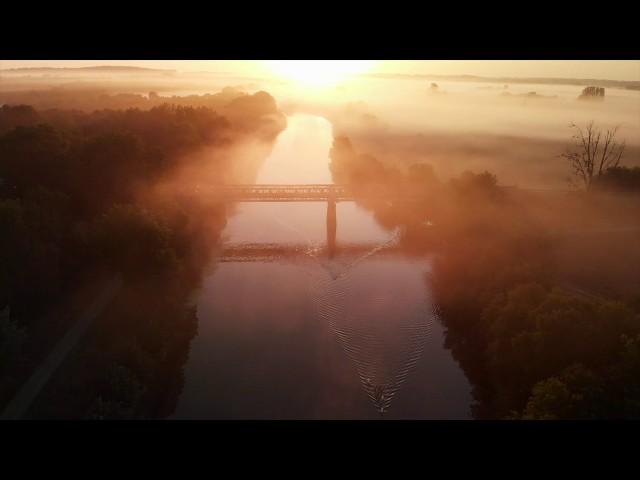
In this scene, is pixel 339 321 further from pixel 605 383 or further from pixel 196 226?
pixel 196 226

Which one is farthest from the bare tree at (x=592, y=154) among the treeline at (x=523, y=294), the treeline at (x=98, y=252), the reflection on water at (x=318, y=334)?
the treeline at (x=98, y=252)

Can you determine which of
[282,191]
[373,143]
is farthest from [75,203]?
[373,143]

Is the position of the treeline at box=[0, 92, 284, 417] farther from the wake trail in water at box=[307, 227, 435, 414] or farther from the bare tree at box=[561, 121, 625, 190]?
the bare tree at box=[561, 121, 625, 190]

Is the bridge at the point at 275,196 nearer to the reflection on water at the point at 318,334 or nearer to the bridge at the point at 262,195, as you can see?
the bridge at the point at 262,195

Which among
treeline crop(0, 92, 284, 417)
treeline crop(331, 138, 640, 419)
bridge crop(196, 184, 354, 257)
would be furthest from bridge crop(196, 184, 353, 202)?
treeline crop(331, 138, 640, 419)

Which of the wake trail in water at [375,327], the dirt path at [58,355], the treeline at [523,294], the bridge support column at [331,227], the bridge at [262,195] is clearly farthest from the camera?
the bridge at [262,195]
